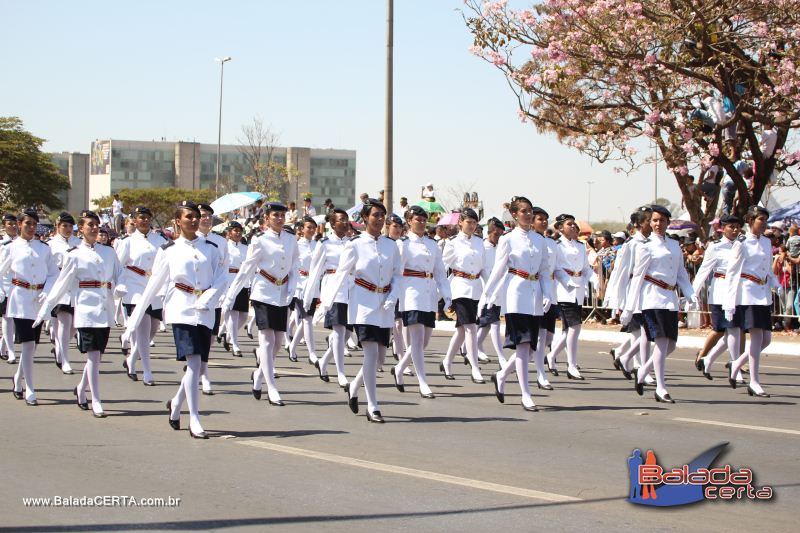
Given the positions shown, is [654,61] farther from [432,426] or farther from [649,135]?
[432,426]

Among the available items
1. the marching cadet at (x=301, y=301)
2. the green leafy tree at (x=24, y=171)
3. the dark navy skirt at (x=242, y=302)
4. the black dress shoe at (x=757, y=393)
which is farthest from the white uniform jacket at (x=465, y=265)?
the green leafy tree at (x=24, y=171)

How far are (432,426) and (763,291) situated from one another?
4.97 m

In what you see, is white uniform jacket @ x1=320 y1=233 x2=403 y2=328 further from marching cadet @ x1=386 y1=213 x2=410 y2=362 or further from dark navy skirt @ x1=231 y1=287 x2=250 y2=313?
dark navy skirt @ x1=231 y1=287 x2=250 y2=313

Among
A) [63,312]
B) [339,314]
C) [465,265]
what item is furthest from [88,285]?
[465,265]

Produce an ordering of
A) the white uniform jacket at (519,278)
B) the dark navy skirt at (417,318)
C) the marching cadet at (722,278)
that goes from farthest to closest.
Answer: the marching cadet at (722,278)
the dark navy skirt at (417,318)
the white uniform jacket at (519,278)

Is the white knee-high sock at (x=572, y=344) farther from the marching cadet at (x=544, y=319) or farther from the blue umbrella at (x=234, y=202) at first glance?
the blue umbrella at (x=234, y=202)

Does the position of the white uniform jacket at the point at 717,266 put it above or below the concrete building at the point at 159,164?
below

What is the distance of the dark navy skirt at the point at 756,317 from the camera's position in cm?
1388

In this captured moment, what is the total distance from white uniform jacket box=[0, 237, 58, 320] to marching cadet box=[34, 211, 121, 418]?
55.8 inches

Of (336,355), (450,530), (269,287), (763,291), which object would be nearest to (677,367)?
(763,291)

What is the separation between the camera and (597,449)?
10008 mm

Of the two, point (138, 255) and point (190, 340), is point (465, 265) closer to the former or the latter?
point (138, 255)

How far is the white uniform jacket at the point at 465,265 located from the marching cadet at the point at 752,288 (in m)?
3.42

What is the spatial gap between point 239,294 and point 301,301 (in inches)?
41.1
